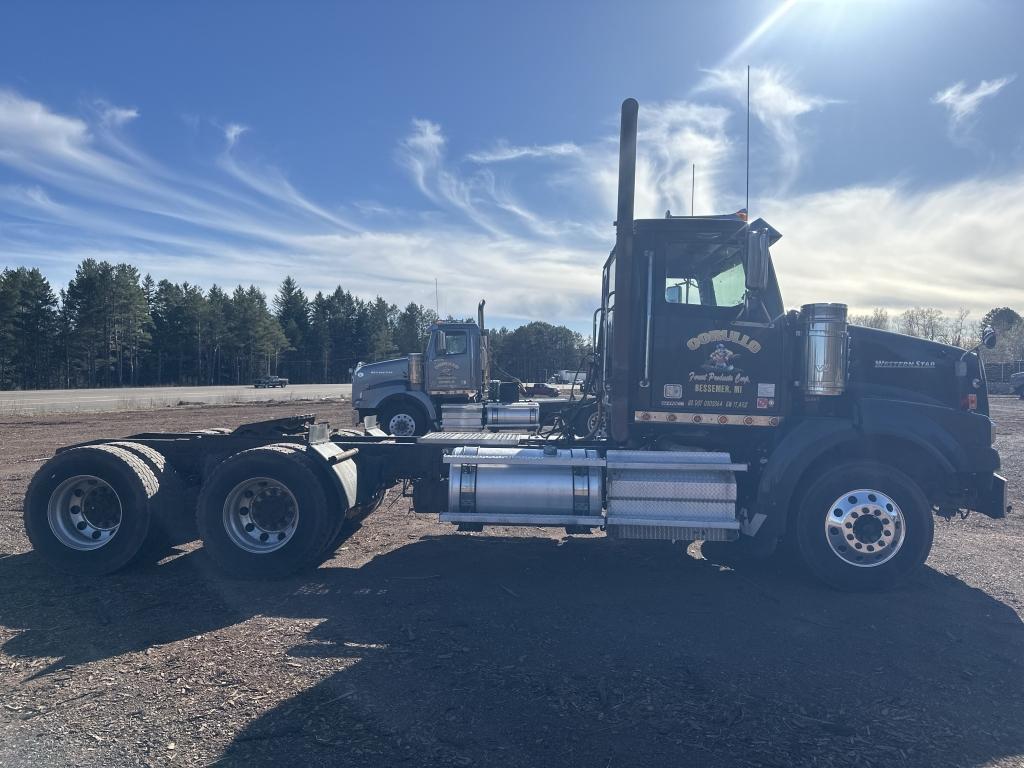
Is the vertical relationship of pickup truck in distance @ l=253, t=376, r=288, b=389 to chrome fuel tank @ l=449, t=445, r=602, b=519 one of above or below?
above

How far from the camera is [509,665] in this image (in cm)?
401

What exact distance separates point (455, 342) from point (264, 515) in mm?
9117

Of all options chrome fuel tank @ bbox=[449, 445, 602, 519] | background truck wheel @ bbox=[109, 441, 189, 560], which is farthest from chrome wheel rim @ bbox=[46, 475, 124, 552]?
chrome fuel tank @ bbox=[449, 445, 602, 519]

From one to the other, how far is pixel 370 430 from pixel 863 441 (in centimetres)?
525

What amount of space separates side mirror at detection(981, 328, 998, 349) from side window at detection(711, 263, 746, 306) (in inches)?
82.7

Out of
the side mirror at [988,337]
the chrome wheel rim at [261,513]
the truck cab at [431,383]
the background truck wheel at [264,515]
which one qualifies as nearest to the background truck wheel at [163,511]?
the background truck wheel at [264,515]

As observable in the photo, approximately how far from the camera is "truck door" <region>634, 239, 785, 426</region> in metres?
5.90

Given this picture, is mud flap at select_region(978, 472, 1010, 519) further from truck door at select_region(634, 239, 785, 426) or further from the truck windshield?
the truck windshield

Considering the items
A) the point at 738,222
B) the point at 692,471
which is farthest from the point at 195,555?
the point at 738,222

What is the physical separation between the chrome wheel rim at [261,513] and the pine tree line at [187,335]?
33.3 metres

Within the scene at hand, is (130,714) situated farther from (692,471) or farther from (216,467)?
(692,471)

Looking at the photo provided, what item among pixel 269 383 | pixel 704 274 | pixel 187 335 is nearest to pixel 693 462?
pixel 704 274

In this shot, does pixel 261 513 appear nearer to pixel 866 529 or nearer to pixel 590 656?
pixel 590 656

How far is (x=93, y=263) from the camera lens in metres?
70.0
